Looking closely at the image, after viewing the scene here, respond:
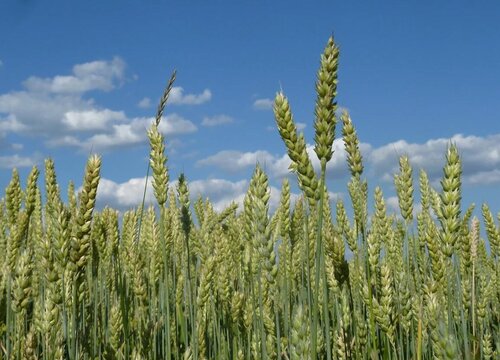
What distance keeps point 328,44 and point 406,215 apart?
1.99 m

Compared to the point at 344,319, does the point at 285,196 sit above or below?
above

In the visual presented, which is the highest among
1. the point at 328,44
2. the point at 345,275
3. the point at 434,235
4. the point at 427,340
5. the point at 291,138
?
the point at 328,44

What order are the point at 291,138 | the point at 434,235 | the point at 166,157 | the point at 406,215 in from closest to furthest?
1. the point at 291,138
2. the point at 166,157
3. the point at 434,235
4. the point at 406,215

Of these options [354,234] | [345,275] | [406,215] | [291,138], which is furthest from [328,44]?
[406,215]

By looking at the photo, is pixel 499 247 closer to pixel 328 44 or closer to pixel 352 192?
pixel 352 192

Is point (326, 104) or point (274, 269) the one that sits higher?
point (326, 104)

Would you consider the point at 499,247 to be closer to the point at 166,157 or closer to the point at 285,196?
the point at 285,196

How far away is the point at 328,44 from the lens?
1786 mm

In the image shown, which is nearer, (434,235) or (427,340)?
(434,235)

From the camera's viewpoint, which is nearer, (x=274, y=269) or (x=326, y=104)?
(x=326, y=104)

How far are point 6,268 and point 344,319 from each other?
1787 mm

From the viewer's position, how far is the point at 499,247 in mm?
4605

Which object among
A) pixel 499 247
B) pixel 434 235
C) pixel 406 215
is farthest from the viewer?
pixel 499 247

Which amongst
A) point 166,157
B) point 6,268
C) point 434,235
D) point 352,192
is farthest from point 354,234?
point 6,268
